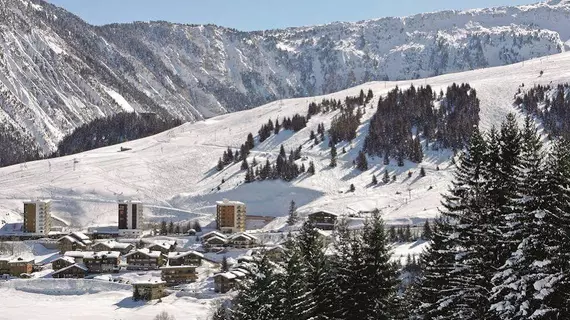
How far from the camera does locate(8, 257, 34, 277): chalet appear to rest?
104 meters

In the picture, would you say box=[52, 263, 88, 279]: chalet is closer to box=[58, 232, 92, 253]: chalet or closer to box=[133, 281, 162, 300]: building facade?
box=[58, 232, 92, 253]: chalet

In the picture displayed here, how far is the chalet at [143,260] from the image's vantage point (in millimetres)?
109250

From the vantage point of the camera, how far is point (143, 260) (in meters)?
110

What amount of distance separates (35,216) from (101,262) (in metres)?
31.4

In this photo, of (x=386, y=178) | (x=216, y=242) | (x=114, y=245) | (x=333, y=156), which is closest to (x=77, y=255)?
(x=114, y=245)

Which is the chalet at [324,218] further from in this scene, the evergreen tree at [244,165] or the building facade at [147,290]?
the building facade at [147,290]

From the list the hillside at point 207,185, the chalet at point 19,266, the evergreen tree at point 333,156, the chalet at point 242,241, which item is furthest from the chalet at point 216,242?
the evergreen tree at point 333,156

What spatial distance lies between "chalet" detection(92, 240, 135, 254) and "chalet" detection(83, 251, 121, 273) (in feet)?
22.7

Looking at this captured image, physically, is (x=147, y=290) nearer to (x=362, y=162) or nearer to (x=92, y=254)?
(x=92, y=254)

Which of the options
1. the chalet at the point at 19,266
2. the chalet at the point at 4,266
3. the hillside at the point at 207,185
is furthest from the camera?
the hillside at the point at 207,185

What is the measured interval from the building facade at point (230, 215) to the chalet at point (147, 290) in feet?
157

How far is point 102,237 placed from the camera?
13700cm

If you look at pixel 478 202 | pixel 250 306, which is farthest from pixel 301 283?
pixel 478 202

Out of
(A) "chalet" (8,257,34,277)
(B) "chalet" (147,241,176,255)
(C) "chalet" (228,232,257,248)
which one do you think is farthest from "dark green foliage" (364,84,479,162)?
(A) "chalet" (8,257,34,277)
